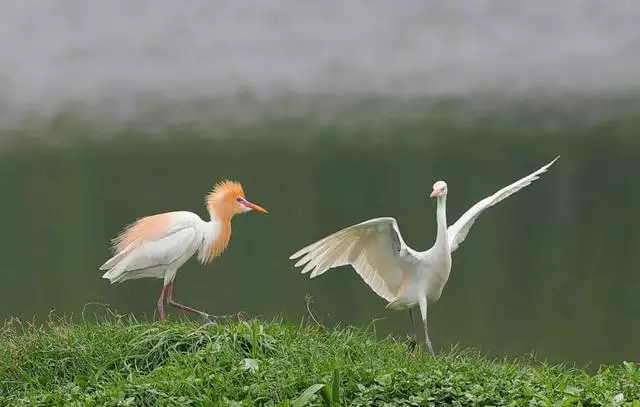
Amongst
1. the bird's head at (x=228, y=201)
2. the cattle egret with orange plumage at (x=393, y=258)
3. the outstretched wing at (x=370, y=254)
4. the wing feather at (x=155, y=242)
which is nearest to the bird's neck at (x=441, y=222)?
the cattle egret with orange plumage at (x=393, y=258)

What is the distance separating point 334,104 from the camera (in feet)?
91.8

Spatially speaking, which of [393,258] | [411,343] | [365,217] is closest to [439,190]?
[393,258]

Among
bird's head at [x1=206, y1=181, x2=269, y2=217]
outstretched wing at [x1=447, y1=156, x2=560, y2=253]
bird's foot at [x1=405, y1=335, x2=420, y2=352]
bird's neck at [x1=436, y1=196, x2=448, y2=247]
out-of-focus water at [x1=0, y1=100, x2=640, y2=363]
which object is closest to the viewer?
bird's foot at [x1=405, y1=335, x2=420, y2=352]

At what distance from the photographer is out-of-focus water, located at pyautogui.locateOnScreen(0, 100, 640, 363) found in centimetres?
1220

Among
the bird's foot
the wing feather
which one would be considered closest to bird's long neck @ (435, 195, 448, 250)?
the bird's foot

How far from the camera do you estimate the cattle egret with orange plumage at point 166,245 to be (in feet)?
22.5

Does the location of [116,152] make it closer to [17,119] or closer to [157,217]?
[17,119]

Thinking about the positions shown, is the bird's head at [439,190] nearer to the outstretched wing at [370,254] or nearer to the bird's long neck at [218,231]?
the outstretched wing at [370,254]

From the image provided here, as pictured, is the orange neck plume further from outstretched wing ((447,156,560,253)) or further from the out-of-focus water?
the out-of-focus water

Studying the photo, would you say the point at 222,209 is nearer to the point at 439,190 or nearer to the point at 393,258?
the point at 393,258

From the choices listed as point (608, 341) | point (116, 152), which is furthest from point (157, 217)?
point (116, 152)

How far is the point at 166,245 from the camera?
6.89 meters

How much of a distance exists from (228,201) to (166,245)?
2.07 feet

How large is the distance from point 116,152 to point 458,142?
22.3ft
